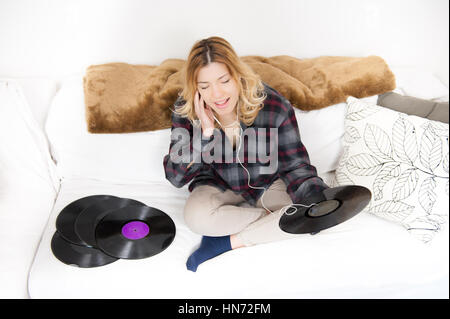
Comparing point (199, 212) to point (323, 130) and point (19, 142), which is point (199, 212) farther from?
point (19, 142)

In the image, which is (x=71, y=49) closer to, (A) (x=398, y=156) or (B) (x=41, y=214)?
(B) (x=41, y=214)

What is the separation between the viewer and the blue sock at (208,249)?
3.94ft

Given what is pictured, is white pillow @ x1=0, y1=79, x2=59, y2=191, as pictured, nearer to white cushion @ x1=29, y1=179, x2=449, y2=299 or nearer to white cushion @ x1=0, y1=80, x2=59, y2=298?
white cushion @ x1=0, y1=80, x2=59, y2=298

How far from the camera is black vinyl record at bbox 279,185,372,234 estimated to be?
111 centimetres

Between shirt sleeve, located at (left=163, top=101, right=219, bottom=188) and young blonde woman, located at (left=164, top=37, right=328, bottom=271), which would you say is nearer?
young blonde woman, located at (left=164, top=37, right=328, bottom=271)

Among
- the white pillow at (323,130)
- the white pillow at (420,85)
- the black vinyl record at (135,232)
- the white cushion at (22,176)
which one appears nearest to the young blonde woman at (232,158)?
the black vinyl record at (135,232)

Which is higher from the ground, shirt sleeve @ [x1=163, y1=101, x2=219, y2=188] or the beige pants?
shirt sleeve @ [x1=163, y1=101, x2=219, y2=188]

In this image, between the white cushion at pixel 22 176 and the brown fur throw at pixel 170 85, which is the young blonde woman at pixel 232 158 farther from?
the white cushion at pixel 22 176

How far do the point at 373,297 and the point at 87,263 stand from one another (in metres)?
1.07

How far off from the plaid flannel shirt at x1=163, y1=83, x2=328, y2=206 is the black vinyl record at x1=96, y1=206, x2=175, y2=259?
168mm

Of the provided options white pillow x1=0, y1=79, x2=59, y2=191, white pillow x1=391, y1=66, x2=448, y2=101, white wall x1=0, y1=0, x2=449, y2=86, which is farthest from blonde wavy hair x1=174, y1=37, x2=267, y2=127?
white pillow x1=391, y1=66, x2=448, y2=101

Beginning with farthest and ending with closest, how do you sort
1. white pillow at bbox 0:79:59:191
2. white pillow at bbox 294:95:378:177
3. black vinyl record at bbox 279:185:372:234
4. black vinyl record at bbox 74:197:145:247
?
white pillow at bbox 294:95:378:177
white pillow at bbox 0:79:59:191
black vinyl record at bbox 74:197:145:247
black vinyl record at bbox 279:185:372:234

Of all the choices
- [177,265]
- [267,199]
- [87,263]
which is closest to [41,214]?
[87,263]

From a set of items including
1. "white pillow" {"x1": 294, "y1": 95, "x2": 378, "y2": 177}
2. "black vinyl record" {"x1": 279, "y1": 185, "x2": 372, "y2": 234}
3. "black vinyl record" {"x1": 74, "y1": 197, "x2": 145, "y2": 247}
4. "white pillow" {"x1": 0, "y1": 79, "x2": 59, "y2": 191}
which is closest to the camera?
"black vinyl record" {"x1": 279, "y1": 185, "x2": 372, "y2": 234}
